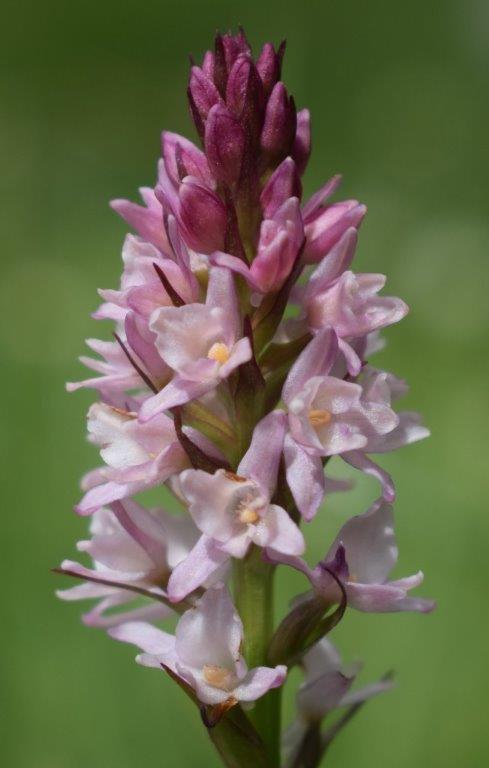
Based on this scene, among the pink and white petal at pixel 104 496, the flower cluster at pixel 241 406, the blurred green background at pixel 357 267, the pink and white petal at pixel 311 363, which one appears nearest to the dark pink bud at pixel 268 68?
the flower cluster at pixel 241 406

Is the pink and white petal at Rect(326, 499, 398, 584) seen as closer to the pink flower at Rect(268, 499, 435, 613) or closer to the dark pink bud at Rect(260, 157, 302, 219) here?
the pink flower at Rect(268, 499, 435, 613)

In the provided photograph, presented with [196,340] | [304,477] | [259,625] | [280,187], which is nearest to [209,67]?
[280,187]

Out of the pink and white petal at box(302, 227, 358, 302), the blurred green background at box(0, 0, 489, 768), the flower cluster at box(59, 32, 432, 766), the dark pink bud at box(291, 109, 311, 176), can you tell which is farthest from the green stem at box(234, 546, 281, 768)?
the blurred green background at box(0, 0, 489, 768)

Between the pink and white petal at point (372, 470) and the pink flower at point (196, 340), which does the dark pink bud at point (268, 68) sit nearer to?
the pink flower at point (196, 340)

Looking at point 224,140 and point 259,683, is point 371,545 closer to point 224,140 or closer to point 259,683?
point 259,683

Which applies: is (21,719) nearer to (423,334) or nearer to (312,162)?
(423,334)
